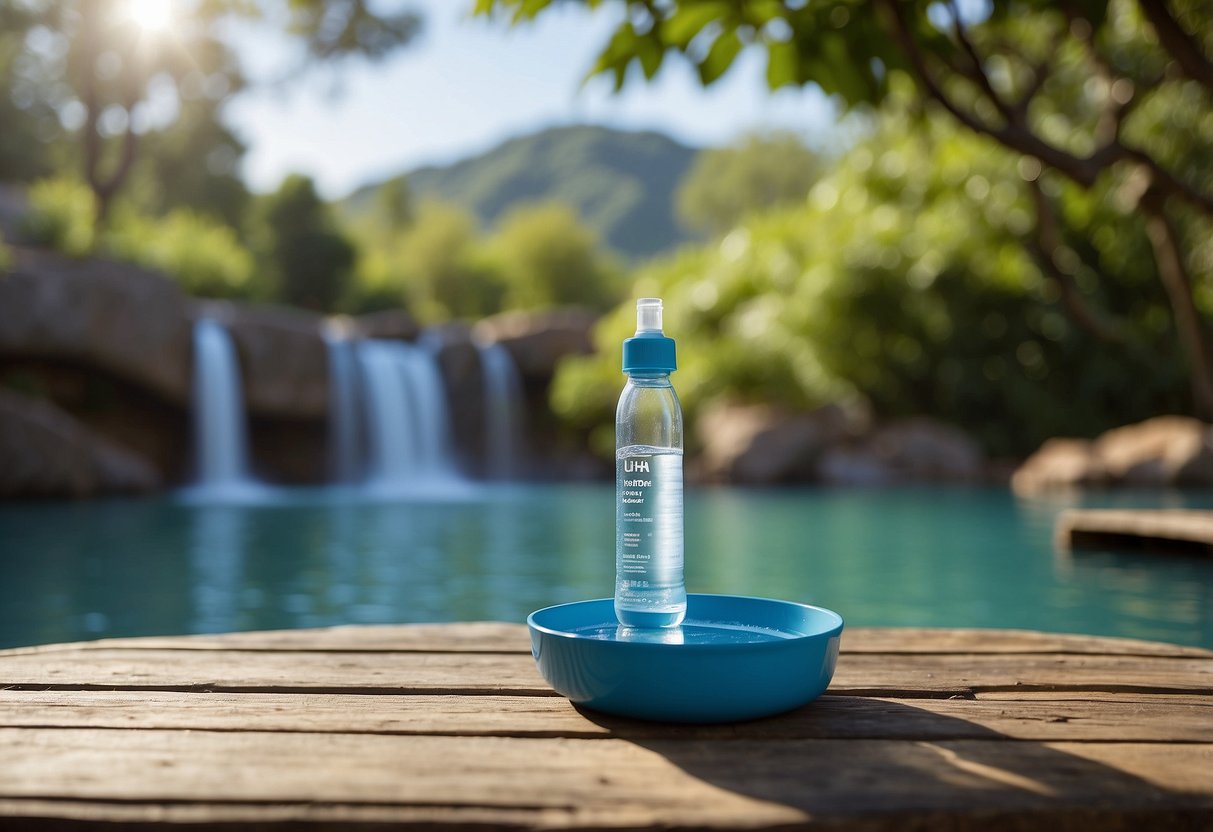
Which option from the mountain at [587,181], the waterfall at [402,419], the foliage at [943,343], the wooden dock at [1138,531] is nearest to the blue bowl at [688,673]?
the wooden dock at [1138,531]

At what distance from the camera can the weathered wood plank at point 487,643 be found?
2.02 m

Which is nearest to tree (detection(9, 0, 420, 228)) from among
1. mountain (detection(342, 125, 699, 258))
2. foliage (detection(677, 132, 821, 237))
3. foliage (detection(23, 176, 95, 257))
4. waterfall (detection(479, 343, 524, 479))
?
foliage (detection(23, 176, 95, 257))

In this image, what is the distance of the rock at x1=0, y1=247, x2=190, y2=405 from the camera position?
14.5m

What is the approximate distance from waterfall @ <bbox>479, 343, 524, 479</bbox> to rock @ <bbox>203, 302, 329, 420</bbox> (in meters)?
3.57

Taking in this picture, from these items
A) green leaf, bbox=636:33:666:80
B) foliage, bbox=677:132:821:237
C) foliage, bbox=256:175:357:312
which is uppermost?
foliage, bbox=677:132:821:237

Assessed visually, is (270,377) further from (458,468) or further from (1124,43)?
(1124,43)

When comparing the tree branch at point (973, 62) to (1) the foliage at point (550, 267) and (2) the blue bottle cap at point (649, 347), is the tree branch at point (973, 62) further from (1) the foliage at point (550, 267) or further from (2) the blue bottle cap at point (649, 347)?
(1) the foliage at point (550, 267)

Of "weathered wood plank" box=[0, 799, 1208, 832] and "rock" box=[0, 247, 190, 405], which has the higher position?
"rock" box=[0, 247, 190, 405]

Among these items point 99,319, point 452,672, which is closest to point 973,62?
point 452,672

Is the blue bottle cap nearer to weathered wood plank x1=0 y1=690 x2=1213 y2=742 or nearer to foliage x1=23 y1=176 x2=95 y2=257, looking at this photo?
weathered wood plank x1=0 y1=690 x2=1213 y2=742

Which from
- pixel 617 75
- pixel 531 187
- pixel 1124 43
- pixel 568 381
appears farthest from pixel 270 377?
pixel 531 187

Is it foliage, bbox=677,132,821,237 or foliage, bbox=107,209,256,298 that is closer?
foliage, bbox=107,209,256,298

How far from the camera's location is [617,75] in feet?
7.75

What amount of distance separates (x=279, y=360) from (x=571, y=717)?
17506mm
